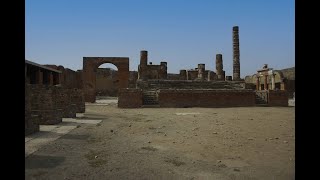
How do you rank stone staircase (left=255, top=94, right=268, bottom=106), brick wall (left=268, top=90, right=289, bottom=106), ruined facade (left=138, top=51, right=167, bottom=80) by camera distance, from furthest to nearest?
ruined facade (left=138, top=51, right=167, bottom=80) < stone staircase (left=255, top=94, right=268, bottom=106) < brick wall (left=268, top=90, right=289, bottom=106)

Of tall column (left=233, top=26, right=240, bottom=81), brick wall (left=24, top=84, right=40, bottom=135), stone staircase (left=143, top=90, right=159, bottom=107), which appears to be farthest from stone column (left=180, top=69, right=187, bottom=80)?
brick wall (left=24, top=84, right=40, bottom=135)

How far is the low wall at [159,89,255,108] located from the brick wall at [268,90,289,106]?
4.83ft

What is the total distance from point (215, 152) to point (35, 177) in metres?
3.37

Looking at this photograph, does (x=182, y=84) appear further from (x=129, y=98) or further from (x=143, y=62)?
(x=143, y=62)

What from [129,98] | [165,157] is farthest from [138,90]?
[165,157]

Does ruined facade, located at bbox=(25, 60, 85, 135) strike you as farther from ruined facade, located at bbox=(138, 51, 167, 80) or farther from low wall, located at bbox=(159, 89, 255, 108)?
ruined facade, located at bbox=(138, 51, 167, 80)

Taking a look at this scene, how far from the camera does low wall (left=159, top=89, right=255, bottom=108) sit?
21797mm

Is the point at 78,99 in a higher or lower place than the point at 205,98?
higher

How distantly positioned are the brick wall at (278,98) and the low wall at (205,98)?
Answer: 4.83 ft

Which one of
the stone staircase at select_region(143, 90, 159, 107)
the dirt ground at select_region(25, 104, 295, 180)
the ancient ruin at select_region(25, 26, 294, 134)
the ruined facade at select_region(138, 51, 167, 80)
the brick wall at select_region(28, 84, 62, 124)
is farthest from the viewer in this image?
the ruined facade at select_region(138, 51, 167, 80)

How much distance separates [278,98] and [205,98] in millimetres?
5701

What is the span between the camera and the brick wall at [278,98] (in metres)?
23.5

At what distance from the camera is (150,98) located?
→ 74.7 feet

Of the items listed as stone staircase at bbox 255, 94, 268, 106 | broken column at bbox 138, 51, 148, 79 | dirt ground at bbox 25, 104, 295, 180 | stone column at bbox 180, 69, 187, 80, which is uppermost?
broken column at bbox 138, 51, 148, 79
